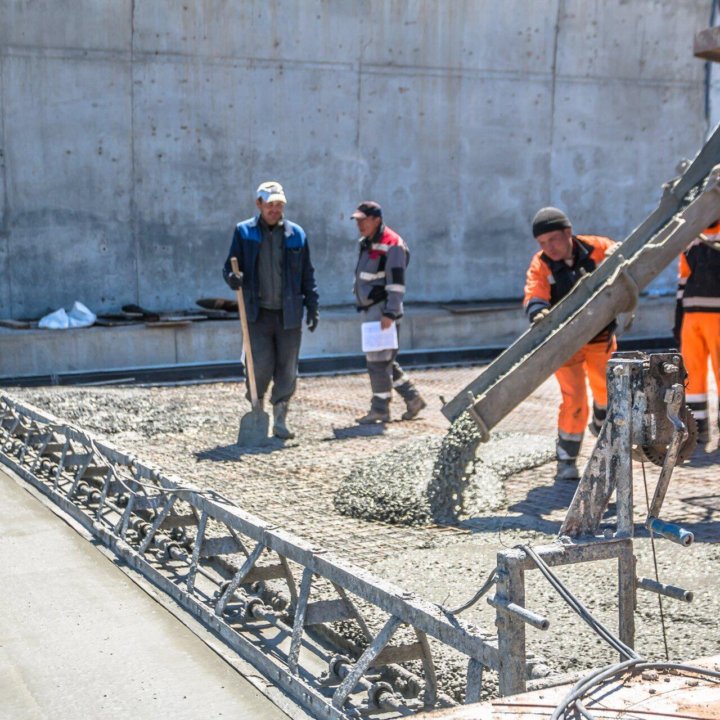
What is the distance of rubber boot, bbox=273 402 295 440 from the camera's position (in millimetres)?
8852

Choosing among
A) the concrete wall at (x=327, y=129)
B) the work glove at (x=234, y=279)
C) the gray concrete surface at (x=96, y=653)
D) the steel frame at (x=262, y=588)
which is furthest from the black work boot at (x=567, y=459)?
the concrete wall at (x=327, y=129)

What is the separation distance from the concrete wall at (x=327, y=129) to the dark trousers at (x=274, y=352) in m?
5.84

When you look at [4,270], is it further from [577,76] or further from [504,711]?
[504,711]

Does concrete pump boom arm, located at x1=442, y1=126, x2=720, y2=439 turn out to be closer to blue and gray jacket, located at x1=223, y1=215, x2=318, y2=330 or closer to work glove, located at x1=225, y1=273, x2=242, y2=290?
blue and gray jacket, located at x1=223, y1=215, x2=318, y2=330

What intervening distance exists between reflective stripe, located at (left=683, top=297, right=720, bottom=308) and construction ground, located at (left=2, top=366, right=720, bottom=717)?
1.06m

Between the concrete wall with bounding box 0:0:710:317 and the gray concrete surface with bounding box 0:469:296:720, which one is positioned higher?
the concrete wall with bounding box 0:0:710:317

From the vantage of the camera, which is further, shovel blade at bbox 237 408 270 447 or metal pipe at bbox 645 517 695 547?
shovel blade at bbox 237 408 270 447

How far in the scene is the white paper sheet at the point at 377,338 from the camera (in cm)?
941

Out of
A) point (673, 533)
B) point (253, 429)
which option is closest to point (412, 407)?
point (253, 429)

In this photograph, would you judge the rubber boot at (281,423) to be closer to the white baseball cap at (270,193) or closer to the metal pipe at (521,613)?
the white baseball cap at (270,193)

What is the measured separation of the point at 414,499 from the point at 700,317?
9.11ft

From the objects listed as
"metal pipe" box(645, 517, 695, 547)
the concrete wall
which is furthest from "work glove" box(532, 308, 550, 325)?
the concrete wall

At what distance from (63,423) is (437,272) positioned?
31.1 ft

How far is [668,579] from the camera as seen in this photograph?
5.21m
